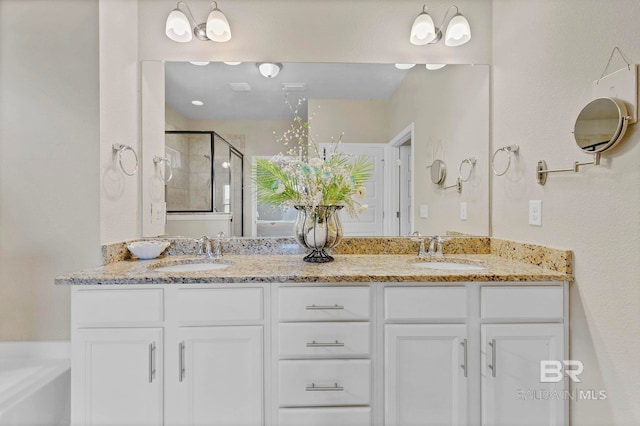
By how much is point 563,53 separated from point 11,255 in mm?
2806

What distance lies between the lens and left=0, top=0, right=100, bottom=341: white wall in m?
1.62

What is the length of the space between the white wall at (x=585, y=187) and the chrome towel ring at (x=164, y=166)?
2.03m

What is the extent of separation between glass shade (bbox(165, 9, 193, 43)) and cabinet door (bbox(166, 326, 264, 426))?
5.38 feet

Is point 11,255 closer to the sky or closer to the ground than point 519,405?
closer to the sky

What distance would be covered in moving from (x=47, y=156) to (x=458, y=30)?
7.77 ft

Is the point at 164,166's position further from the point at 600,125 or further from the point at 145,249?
the point at 600,125

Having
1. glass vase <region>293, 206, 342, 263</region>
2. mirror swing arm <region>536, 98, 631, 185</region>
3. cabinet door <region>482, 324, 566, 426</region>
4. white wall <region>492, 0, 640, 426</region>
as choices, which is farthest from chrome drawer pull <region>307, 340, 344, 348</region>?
mirror swing arm <region>536, 98, 631, 185</region>

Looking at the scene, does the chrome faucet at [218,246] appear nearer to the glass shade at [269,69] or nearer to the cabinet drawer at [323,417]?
the cabinet drawer at [323,417]

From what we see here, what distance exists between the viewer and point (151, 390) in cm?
133

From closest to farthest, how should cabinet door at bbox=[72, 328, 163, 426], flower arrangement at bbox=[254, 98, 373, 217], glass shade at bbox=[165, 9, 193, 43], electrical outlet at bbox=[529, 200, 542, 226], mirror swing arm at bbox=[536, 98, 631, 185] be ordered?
mirror swing arm at bbox=[536, 98, 631, 185], cabinet door at bbox=[72, 328, 163, 426], electrical outlet at bbox=[529, 200, 542, 226], flower arrangement at bbox=[254, 98, 373, 217], glass shade at bbox=[165, 9, 193, 43]

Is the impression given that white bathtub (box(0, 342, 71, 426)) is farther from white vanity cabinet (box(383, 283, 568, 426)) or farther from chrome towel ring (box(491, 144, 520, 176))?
chrome towel ring (box(491, 144, 520, 176))

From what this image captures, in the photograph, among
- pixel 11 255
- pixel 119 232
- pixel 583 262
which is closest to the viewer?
pixel 583 262

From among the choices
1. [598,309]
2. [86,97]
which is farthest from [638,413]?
[86,97]

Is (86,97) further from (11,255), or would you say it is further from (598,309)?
(598,309)
